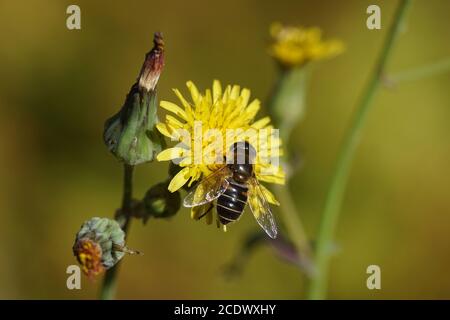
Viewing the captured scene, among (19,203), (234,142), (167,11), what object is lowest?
(19,203)

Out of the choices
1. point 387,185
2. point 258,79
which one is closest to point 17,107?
point 258,79

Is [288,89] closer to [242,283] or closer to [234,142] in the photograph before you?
[234,142]

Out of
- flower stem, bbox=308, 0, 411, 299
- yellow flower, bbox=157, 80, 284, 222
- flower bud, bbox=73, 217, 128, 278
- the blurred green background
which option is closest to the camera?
flower bud, bbox=73, 217, 128, 278

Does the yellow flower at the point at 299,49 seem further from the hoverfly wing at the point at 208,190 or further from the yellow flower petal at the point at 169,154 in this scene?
the yellow flower petal at the point at 169,154

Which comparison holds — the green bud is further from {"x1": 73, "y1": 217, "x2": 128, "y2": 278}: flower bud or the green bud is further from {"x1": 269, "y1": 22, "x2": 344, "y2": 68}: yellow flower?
{"x1": 269, "y1": 22, "x2": 344, "y2": 68}: yellow flower

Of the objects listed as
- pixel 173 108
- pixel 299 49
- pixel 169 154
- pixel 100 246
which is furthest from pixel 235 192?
pixel 299 49

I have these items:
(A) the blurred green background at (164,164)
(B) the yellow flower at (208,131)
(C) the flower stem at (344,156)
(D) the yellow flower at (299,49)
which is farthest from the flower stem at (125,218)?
(A) the blurred green background at (164,164)

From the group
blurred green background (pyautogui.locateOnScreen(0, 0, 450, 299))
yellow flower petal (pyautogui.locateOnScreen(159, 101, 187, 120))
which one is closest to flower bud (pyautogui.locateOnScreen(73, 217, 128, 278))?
yellow flower petal (pyautogui.locateOnScreen(159, 101, 187, 120))
